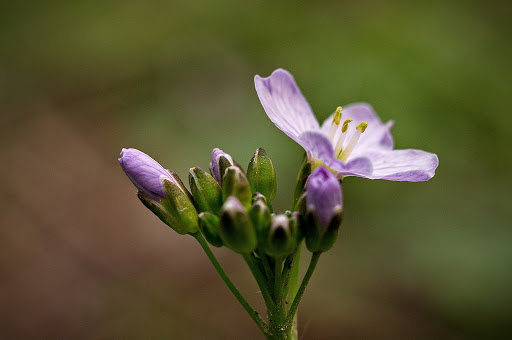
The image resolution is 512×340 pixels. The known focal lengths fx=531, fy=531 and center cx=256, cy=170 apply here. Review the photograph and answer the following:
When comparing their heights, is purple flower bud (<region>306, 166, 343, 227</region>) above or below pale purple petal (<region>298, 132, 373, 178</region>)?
below

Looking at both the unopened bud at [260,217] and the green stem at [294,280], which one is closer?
the unopened bud at [260,217]

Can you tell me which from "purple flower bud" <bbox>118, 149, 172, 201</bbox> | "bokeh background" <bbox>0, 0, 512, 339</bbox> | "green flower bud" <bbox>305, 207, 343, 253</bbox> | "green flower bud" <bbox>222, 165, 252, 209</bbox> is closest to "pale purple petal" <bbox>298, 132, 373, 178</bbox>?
"green flower bud" <bbox>305, 207, 343, 253</bbox>

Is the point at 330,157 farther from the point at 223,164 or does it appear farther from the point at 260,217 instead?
the point at 223,164

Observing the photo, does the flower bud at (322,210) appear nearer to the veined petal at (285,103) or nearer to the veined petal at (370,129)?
the veined petal at (285,103)

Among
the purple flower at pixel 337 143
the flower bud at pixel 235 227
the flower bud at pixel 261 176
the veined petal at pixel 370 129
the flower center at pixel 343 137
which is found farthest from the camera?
the veined petal at pixel 370 129

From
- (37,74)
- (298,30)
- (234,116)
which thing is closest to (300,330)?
(234,116)

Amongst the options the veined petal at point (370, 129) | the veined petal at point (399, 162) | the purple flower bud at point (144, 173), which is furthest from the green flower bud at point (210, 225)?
the veined petal at point (370, 129)

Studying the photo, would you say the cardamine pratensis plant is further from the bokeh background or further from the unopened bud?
the bokeh background

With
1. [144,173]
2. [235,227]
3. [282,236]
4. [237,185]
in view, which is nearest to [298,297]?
[282,236]
